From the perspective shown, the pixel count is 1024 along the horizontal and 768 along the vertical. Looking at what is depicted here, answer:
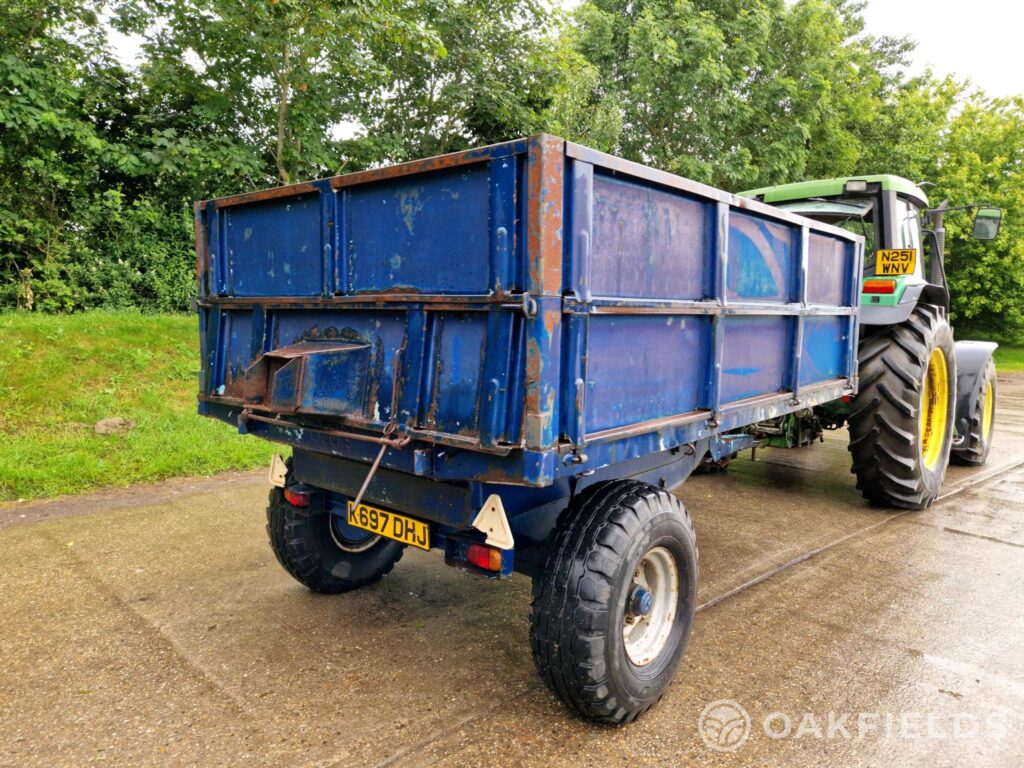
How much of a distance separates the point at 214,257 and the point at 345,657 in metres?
2.02

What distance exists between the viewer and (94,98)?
8.91 meters

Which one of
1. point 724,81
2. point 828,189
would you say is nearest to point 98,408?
point 828,189

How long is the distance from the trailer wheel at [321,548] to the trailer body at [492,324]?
34 cm

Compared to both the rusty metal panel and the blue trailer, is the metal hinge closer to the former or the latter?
the blue trailer

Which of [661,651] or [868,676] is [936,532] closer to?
[868,676]

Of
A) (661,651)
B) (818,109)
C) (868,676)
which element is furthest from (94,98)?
(818,109)

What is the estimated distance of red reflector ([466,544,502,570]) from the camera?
99.8 inches

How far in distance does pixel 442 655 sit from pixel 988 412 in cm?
697

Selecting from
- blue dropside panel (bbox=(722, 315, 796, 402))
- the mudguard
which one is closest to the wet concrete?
blue dropside panel (bbox=(722, 315, 796, 402))

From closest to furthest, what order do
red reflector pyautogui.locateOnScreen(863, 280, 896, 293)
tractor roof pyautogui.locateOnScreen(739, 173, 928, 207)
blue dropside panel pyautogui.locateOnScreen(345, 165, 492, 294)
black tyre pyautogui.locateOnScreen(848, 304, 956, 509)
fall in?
blue dropside panel pyautogui.locateOnScreen(345, 165, 492, 294)
black tyre pyautogui.locateOnScreen(848, 304, 956, 509)
red reflector pyautogui.locateOnScreen(863, 280, 896, 293)
tractor roof pyautogui.locateOnScreen(739, 173, 928, 207)

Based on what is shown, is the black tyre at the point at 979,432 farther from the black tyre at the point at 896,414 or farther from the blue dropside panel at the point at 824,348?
the blue dropside panel at the point at 824,348

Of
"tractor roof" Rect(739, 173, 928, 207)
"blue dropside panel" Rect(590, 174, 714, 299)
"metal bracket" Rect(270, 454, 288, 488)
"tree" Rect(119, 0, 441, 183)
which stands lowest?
"metal bracket" Rect(270, 454, 288, 488)

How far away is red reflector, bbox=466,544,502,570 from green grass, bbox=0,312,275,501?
415 cm

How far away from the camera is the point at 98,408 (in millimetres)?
6691
